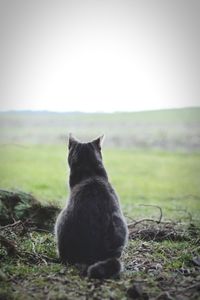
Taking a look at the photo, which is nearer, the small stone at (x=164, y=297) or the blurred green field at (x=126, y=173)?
the small stone at (x=164, y=297)

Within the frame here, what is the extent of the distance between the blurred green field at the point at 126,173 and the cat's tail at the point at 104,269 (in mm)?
2477

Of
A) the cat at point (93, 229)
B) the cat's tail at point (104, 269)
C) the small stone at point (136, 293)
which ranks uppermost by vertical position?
the cat at point (93, 229)

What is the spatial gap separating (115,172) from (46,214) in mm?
1694

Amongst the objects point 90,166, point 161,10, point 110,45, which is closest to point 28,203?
point 90,166

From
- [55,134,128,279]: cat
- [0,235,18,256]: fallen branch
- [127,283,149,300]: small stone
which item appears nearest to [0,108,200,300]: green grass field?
[0,235,18,256]: fallen branch

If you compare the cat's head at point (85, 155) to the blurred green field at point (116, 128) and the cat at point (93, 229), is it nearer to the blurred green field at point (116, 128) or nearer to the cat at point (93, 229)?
the cat at point (93, 229)

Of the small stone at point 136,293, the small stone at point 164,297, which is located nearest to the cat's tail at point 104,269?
the small stone at point 136,293

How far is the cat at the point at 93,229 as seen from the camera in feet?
8.97

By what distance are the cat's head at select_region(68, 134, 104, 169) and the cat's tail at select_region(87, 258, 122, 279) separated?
756 millimetres

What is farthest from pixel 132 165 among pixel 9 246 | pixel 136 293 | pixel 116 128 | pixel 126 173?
pixel 136 293

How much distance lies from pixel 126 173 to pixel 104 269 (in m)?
3.04

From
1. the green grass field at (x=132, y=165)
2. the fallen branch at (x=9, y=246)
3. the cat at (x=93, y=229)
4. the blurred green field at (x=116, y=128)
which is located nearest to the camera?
the cat at (x=93, y=229)

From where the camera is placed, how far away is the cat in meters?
2.73

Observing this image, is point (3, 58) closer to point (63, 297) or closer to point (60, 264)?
point (60, 264)
